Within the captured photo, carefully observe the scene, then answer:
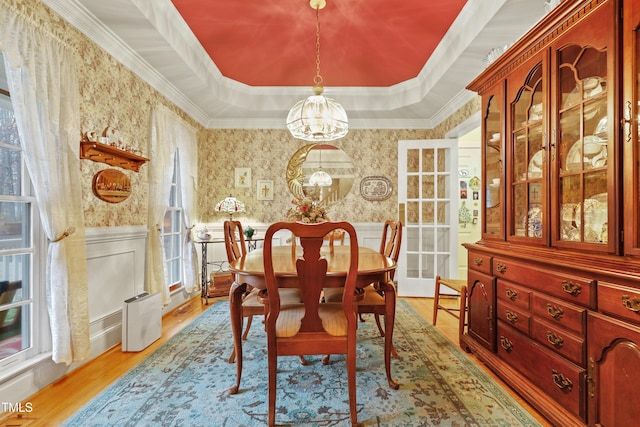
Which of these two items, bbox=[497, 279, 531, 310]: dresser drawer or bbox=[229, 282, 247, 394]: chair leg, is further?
bbox=[229, 282, 247, 394]: chair leg

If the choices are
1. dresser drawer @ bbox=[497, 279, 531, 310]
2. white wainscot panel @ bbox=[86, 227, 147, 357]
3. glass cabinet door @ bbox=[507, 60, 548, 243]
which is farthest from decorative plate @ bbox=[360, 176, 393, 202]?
white wainscot panel @ bbox=[86, 227, 147, 357]

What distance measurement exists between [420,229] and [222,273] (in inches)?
110

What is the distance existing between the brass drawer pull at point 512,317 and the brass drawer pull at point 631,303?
0.72 meters

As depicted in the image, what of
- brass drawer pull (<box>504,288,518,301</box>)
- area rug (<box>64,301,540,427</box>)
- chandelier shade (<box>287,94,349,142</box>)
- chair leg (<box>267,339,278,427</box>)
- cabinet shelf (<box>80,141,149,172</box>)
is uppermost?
chandelier shade (<box>287,94,349,142</box>)

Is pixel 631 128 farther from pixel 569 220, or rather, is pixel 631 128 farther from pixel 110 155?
pixel 110 155

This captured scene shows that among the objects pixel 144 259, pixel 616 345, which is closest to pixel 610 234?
pixel 616 345

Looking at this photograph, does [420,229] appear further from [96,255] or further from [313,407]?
[96,255]

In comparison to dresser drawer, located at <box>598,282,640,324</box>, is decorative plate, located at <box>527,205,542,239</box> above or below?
above

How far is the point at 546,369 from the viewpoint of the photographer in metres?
1.70

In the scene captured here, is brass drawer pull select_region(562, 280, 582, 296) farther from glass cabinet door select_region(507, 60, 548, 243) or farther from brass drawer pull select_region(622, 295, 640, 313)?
glass cabinet door select_region(507, 60, 548, 243)

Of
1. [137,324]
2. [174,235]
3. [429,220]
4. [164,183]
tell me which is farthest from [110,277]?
[429,220]

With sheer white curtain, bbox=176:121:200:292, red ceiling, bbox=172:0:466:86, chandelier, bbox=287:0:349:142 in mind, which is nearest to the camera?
red ceiling, bbox=172:0:466:86

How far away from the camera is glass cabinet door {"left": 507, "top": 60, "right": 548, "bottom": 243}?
1863 mm

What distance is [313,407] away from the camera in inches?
70.6
